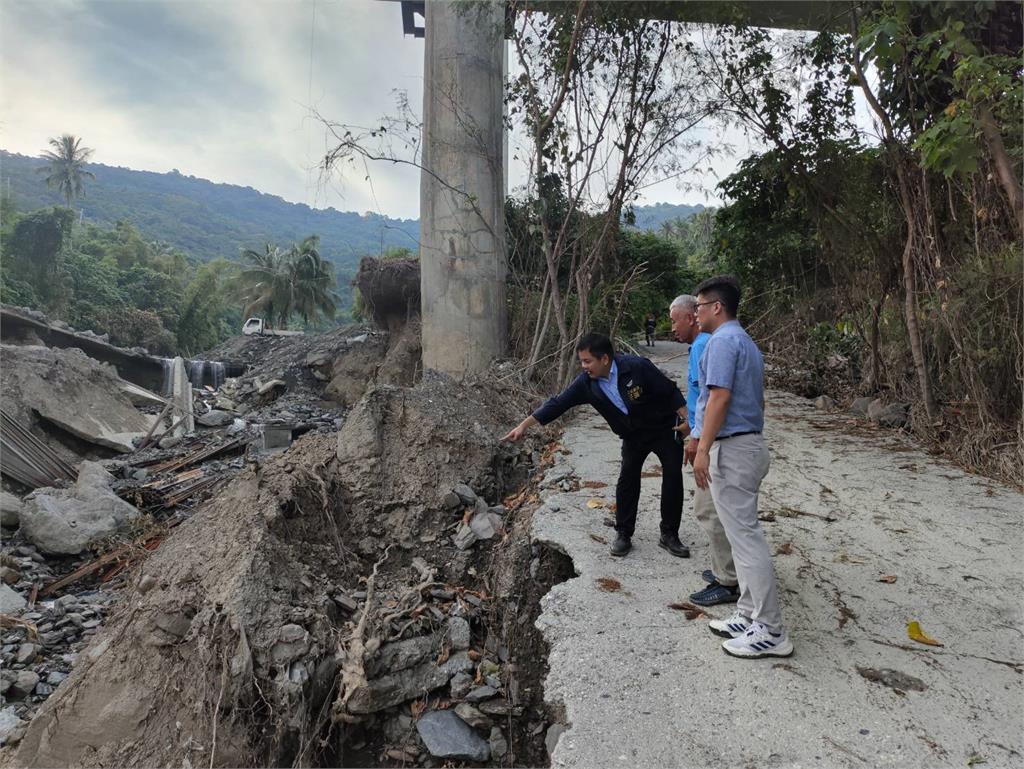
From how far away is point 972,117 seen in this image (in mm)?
4660

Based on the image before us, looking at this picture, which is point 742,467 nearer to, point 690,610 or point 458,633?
point 690,610

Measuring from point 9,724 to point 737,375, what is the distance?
4.65 m

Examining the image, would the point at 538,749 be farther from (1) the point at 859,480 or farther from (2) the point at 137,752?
(1) the point at 859,480

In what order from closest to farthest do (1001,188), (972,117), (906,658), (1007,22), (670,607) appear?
(906,658) → (670,607) → (972,117) → (1001,188) → (1007,22)

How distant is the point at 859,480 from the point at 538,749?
3958 millimetres

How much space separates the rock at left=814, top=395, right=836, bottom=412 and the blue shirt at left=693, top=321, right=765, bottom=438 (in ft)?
22.7

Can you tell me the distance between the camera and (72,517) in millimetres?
6488

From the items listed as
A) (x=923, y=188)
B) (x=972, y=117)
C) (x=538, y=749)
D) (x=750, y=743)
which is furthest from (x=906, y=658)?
(x=923, y=188)

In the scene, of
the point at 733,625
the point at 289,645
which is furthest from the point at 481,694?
the point at 733,625

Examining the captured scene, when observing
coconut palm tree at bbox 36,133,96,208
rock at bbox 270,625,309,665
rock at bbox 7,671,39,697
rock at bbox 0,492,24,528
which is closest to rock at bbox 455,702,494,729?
rock at bbox 270,625,309,665

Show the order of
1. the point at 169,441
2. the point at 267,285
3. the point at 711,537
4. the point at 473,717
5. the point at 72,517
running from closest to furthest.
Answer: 1. the point at 473,717
2. the point at 711,537
3. the point at 72,517
4. the point at 169,441
5. the point at 267,285

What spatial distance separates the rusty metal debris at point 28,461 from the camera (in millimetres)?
8359

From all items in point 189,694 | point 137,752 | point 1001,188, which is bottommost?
point 137,752

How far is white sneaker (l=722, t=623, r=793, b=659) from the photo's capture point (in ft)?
8.99
